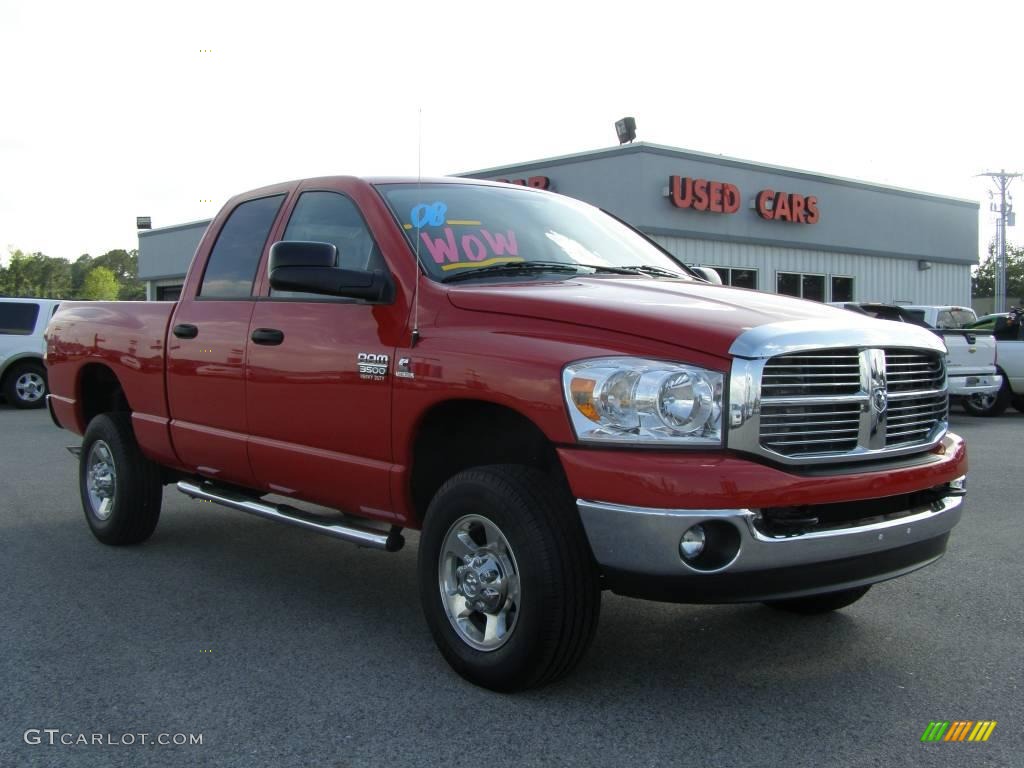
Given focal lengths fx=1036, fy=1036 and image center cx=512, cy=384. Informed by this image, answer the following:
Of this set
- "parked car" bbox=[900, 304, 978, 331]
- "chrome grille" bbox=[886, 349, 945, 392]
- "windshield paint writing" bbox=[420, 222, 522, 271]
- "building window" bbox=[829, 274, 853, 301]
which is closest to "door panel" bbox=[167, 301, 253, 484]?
"windshield paint writing" bbox=[420, 222, 522, 271]

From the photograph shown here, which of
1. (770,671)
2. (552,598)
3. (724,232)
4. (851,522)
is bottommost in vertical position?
(770,671)

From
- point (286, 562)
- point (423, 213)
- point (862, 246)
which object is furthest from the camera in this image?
point (862, 246)

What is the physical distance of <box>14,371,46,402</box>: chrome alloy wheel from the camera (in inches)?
671

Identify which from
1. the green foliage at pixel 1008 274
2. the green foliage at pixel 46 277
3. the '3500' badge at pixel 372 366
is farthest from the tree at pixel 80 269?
the '3500' badge at pixel 372 366

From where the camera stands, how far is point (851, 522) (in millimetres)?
3455

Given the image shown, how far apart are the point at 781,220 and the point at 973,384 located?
10.0 metres

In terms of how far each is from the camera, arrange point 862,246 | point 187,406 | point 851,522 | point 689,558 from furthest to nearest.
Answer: point 862,246 < point 187,406 < point 851,522 < point 689,558

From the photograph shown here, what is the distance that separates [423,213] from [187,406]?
180 cm

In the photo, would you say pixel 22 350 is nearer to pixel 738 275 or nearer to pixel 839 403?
pixel 738 275

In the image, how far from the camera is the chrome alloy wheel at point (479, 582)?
367 cm

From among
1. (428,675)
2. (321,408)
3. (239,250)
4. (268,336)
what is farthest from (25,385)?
(428,675)

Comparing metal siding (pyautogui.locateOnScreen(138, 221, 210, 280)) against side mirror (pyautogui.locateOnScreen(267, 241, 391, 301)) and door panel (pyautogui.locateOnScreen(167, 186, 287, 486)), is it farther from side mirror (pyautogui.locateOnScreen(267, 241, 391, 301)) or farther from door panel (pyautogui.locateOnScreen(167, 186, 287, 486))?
side mirror (pyautogui.locateOnScreen(267, 241, 391, 301))

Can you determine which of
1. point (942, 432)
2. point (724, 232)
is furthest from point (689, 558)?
point (724, 232)

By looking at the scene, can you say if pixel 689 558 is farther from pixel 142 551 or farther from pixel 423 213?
pixel 142 551
